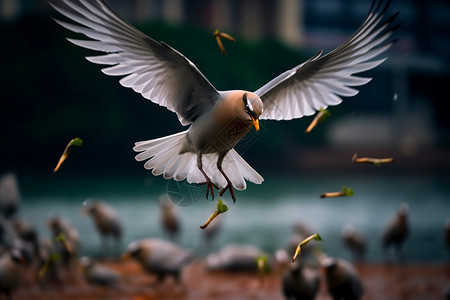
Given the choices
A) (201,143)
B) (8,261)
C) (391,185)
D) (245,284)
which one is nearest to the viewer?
(201,143)

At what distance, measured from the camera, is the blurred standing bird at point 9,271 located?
6.64 ft

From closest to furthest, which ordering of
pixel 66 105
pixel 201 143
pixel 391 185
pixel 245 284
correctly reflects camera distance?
pixel 201 143
pixel 245 284
pixel 66 105
pixel 391 185

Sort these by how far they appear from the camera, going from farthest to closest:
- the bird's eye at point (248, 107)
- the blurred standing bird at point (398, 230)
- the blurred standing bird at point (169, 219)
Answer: the blurred standing bird at point (169, 219) → the blurred standing bird at point (398, 230) → the bird's eye at point (248, 107)

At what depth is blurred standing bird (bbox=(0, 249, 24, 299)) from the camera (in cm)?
202

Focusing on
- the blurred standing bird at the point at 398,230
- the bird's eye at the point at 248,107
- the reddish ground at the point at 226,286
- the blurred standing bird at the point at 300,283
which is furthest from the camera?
the blurred standing bird at the point at 398,230

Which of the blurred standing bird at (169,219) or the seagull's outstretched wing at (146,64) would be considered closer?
→ the seagull's outstretched wing at (146,64)

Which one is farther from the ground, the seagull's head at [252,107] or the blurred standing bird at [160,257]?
the seagull's head at [252,107]

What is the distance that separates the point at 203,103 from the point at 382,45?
35 centimetres

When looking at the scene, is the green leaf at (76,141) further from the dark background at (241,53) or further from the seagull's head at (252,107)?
the dark background at (241,53)

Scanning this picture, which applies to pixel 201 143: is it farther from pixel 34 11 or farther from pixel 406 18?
A: pixel 34 11

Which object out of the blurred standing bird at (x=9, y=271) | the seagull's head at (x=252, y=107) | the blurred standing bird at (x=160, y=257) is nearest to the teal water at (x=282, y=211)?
the blurred standing bird at (x=160, y=257)

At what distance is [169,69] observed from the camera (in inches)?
37.3

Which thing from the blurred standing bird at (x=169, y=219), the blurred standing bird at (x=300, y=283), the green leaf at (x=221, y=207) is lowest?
the blurred standing bird at (x=169, y=219)

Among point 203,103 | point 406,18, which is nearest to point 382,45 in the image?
point 203,103
